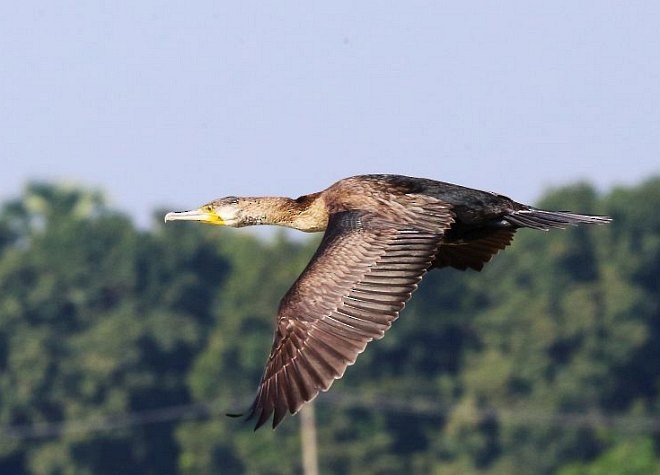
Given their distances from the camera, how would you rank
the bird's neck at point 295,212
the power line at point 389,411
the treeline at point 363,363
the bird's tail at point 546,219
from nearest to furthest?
the bird's tail at point 546,219
the bird's neck at point 295,212
the power line at point 389,411
the treeline at point 363,363

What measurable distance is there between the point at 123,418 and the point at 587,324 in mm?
15519

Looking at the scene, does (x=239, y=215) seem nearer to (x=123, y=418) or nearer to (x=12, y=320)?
(x=123, y=418)

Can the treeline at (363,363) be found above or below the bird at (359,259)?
below

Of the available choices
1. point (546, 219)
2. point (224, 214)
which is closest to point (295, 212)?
point (224, 214)

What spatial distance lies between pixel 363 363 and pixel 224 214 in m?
52.2

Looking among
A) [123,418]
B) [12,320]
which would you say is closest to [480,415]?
[123,418]

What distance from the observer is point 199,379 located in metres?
69.0

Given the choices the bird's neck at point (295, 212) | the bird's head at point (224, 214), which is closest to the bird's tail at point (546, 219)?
the bird's neck at point (295, 212)

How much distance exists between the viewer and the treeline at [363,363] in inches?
2552

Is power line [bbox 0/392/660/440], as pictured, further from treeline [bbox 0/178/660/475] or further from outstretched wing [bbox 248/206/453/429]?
outstretched wing [bbox 248/206/453/429]

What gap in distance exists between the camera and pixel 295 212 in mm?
14234

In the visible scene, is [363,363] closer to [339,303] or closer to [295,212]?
[295,212]

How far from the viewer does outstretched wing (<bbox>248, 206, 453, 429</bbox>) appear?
12.3 m

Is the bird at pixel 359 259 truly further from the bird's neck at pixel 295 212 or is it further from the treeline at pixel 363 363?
the treeline at pixel 363 363
